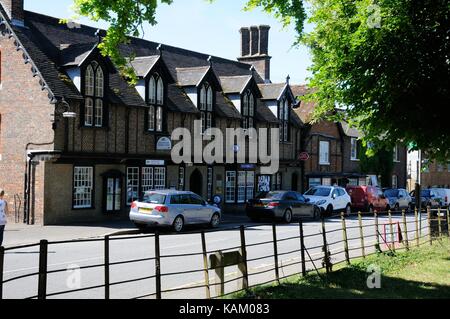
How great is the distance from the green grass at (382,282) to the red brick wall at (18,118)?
14.8 metres

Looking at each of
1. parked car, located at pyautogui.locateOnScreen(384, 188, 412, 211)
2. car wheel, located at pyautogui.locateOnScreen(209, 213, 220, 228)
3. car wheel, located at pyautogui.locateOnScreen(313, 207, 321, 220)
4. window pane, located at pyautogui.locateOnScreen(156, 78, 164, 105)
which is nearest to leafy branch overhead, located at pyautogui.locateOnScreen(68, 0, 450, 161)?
car wheel, located at pyautogui.locateOnScreen(209, 213, 220, 228)

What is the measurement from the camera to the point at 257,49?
148 ft

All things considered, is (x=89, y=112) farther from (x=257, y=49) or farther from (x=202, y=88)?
(x=257, y=49)

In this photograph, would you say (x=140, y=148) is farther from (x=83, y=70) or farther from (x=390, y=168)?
(x=390, y=168)

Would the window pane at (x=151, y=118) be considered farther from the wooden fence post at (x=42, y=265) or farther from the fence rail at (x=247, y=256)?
the wooden fence post at (x=42, y=265)

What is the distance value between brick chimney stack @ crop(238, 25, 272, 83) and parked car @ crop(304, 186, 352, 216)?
12.7m

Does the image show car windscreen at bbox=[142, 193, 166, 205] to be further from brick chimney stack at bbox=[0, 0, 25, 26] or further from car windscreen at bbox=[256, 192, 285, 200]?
brick chimney stack at bbox=[0, 0, 25, 26]

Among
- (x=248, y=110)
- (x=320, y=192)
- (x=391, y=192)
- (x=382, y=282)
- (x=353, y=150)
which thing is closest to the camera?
(x=382, y=282)

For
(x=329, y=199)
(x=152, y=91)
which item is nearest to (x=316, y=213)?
(x=329, y=199)

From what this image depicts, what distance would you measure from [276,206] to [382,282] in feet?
52.5

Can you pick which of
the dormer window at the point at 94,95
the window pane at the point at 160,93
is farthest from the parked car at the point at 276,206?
the dormer window at the point at 94,95

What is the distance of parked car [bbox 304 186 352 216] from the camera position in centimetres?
3272
